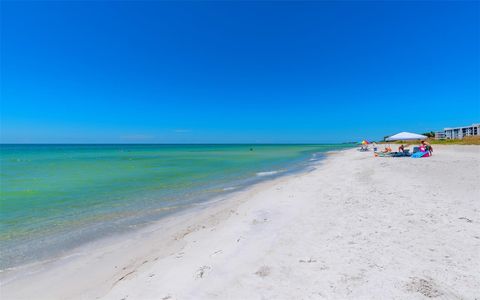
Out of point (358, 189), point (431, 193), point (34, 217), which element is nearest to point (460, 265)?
point (431, 193)

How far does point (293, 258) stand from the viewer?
3977mm

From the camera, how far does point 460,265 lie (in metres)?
3.49

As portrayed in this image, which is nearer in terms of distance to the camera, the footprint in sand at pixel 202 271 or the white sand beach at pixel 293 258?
the white sand beach at pixel 293 258

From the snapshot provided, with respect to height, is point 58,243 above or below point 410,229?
below

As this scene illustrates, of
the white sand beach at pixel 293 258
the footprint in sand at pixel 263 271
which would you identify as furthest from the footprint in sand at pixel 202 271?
the footprint in sand at pixel 263 271

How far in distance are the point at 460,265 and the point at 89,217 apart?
986 centimetres

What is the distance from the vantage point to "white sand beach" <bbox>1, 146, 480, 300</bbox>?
317cm

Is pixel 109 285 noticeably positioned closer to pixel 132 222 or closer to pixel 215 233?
pixel 215 233

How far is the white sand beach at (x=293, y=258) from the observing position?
317 cm

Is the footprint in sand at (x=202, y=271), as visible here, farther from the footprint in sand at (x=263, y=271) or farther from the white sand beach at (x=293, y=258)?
the footprint in sand at (x=263, y=271)

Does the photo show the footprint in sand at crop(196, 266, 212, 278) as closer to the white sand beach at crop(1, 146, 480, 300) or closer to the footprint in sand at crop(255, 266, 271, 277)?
the white sand beach at crop(1, 146, 480, 300)

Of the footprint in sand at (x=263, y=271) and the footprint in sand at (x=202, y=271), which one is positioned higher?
the footprint in sand at (x=263, y=271)

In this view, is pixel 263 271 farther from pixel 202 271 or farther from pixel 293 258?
pixel 202 271

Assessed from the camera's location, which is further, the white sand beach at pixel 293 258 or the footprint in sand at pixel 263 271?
Result: the footprint in sand at pixel 263 271
